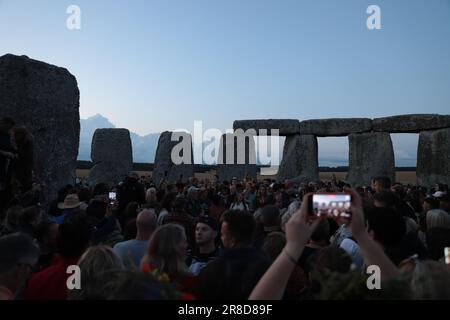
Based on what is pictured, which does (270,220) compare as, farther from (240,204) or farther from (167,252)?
(240,204)

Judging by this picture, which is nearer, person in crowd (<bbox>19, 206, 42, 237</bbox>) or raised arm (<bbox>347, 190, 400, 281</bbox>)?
raised arm (<bbox>347, 190, 400, 281</bbox>)

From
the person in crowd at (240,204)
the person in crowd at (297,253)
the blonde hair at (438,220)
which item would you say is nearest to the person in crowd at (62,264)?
the person in crowd at (297,253)

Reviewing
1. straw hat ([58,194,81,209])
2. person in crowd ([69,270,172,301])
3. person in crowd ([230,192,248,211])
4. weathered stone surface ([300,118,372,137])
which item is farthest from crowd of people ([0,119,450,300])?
weathered stone surface ([300,118,372,137])

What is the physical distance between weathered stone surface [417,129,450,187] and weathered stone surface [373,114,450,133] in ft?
A: 0.93

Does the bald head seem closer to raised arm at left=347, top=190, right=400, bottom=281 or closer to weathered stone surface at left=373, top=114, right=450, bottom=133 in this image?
raised arm at left=347, top=190, right=400, bottom=281

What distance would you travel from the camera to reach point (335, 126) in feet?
62.9

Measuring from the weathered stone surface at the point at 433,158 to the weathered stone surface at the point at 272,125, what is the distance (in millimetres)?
5398

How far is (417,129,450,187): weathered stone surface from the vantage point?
55.4ft

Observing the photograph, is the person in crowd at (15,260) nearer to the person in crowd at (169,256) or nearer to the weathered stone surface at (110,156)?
the person in crowd at (169,256)

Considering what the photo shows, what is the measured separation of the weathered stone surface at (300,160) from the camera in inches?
758

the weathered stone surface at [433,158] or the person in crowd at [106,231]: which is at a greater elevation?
the weathered stone surface at [433,158]

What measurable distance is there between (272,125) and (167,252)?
683 inches

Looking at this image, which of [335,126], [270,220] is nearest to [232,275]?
[270,220]
